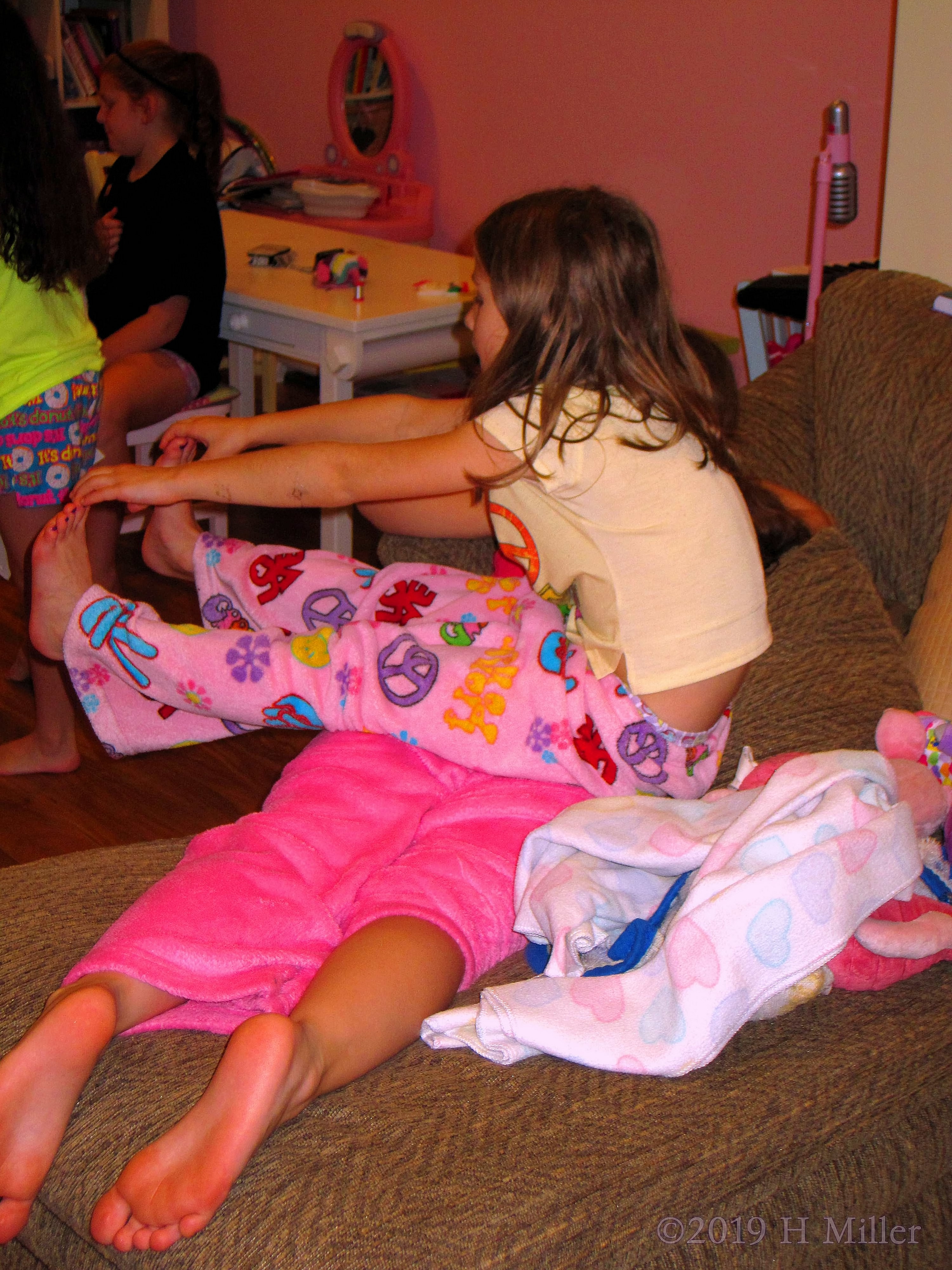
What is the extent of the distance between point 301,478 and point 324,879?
1.53 ft

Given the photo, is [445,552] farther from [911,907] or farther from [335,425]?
[911,907]

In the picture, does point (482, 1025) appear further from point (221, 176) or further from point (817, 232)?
point (221, 176)

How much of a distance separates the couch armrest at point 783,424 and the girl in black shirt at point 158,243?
1216 millimetres

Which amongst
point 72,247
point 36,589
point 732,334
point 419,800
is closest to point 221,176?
point 732,334

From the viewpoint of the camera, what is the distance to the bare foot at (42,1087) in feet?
3.23

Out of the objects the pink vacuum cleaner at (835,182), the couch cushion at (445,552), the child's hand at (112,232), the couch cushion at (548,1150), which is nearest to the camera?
the couch cushion at (548,1150)

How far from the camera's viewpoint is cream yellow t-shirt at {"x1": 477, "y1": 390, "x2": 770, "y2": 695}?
1.35m

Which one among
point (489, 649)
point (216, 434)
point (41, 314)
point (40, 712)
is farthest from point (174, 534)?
point (40, 712)

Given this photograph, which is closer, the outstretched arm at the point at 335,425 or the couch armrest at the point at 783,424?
the outstretched arm at the point at 335,425

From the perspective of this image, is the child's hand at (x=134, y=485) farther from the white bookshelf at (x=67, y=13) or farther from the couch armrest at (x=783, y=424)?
the white bookshelf at (x=67, y=13)

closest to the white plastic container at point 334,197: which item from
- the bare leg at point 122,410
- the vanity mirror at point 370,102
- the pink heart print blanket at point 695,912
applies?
the vanity mirror at point 370,102

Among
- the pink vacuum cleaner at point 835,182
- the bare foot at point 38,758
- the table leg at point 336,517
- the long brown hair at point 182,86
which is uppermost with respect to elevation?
the long brown hair at point 182,86

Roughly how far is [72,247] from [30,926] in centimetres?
126

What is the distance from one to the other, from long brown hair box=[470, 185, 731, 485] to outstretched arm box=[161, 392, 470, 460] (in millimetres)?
264
